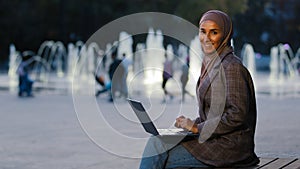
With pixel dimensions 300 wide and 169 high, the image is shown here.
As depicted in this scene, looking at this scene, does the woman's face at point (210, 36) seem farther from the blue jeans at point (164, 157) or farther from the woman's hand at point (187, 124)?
the blue jeans at point (164, 157)

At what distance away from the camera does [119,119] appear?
46.5ft

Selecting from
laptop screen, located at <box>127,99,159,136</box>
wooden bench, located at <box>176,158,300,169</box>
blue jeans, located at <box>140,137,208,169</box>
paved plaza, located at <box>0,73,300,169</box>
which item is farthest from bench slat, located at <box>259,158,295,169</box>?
paved plaza, located at <box>0,73,300,169</box>

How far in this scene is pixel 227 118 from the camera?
4766 mm

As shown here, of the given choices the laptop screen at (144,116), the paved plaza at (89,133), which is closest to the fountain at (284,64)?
the paved plaza at (89,133)

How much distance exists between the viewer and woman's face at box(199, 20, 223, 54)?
4.87m

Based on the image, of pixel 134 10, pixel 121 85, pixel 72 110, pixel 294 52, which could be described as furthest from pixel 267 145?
pixel 294 52

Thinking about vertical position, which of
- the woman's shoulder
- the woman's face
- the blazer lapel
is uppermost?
the woman's face

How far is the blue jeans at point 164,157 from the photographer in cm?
481

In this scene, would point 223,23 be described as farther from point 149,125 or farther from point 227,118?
point 149,125

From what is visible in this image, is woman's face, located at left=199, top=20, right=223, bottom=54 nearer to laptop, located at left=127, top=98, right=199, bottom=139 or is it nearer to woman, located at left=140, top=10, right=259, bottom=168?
woman, located at left=140, top=10, right=259, bottom=168

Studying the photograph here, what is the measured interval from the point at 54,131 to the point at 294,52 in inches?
2178

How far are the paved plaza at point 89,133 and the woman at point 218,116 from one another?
213 cm

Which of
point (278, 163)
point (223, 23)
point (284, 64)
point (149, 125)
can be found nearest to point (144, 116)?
point (149, 125)

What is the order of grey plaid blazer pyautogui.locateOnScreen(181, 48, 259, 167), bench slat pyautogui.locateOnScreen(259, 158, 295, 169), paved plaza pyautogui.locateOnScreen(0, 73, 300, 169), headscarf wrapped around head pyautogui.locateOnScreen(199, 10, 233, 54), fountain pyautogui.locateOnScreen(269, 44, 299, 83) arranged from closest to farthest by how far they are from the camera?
grey plaid blazer pyautogui.locateOnScreen(181, 48, 259, 167), headscarf wrapped around head pyautogui.locateOnScreen(199, 10, 233, 54), bench slat pyautogui.locateOnScreen(259, 158, 295, 169), paved plaza pyautogui.locateOnScreen(0, 73, 300, 169), fountain pyautogui.locateOnScreen(269, 44, 299, 83)
